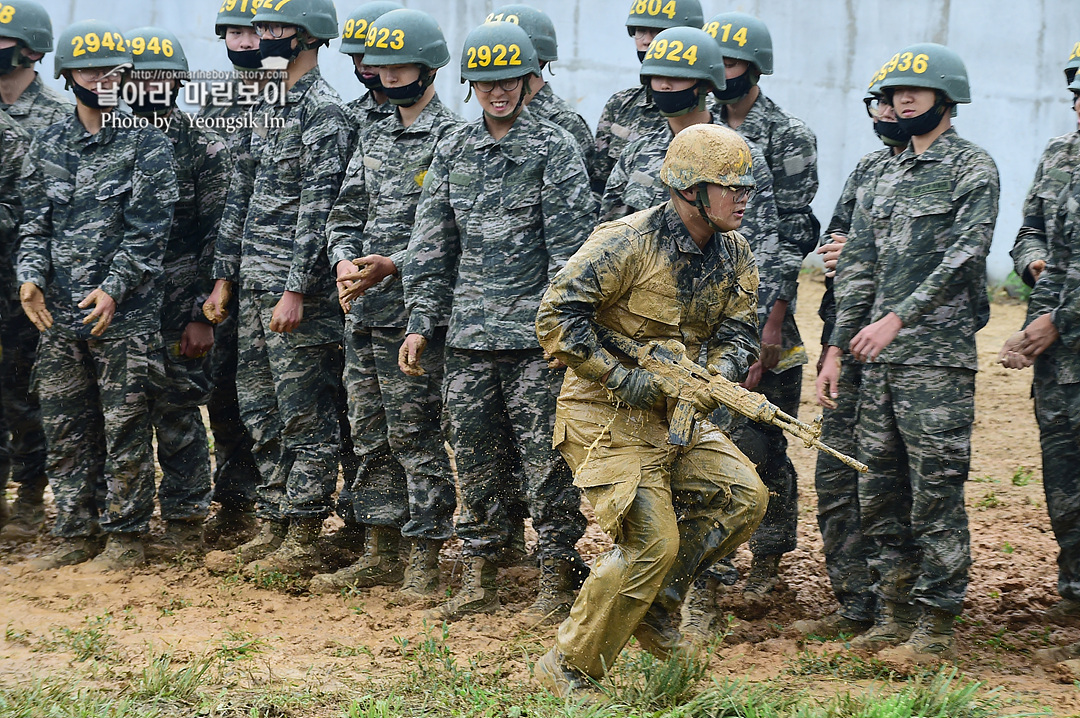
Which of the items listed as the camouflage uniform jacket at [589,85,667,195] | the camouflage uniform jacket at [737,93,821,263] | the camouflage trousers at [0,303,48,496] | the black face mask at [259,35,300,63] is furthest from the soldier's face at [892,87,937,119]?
the camouflage trousers at [0,303,48,496]

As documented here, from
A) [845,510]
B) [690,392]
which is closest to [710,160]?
[690,392]

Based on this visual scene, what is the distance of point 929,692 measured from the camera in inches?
172

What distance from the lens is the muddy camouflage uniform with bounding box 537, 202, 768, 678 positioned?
4.52m

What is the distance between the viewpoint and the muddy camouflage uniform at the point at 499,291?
5730 millimetres

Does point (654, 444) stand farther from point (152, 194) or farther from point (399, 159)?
point (152, 194)

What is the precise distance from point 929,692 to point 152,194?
181 inches

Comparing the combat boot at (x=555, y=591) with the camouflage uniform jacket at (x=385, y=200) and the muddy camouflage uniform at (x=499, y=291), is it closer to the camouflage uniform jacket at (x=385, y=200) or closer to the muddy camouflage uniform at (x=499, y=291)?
the muddy camouflage uniform at (x=499, y=291)

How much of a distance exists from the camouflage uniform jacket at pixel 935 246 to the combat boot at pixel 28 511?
507 centimetres

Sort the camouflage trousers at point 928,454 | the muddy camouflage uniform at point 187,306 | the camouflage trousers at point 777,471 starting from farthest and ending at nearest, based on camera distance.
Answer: the muddy camouflage uniform at point 187,306 → the camouflage trousers at point 777,471 → the camouflage trousers at point 928,454

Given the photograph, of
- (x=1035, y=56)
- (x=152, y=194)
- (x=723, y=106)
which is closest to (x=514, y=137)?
(x=723, y=106)

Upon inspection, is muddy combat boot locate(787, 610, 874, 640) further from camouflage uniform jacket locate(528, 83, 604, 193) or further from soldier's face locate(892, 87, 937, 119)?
camouflage uniform jacket locate(528, 83, 604, 193)

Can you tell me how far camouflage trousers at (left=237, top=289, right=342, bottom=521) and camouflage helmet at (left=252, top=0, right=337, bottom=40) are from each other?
1.45 meters

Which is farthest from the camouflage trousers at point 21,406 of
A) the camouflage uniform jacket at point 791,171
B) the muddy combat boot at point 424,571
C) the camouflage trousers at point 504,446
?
the camouflage uniform jacket at point 791,171

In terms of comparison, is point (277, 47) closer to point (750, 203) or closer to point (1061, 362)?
point (750, 203)
